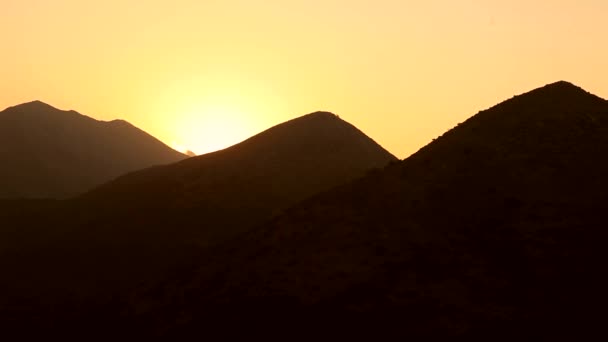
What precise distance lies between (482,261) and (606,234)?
18.3 ft

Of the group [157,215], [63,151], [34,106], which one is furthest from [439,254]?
[34,106]

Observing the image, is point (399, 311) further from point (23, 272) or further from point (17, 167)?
point (17, 167)

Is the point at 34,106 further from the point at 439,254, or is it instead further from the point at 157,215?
the point at 439,254

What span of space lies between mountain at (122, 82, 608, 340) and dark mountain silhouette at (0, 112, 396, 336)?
21.3ft

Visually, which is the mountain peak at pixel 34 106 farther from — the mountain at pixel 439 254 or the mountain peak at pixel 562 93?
the mountain peak at pixel 562 93

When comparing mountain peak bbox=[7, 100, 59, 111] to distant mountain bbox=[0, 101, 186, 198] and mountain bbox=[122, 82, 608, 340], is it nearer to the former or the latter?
distant mountain bbox=[0, 101, 186, 198]

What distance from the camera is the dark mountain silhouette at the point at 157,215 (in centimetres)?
3888

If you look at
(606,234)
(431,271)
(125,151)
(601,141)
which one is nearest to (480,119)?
(601,141)

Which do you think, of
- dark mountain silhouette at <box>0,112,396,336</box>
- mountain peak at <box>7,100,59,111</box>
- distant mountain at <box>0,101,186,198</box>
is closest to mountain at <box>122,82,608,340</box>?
dark mountain silhouette at <box>0,112,396,336</box>

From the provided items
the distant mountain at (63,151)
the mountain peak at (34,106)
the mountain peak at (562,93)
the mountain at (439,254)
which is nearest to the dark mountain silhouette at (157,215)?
the mountain at (439,254)

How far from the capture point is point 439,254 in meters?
25.6

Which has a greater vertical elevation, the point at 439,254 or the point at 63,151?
the point at 63,151

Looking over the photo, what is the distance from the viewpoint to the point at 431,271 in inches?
961

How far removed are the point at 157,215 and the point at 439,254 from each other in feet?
95.5
